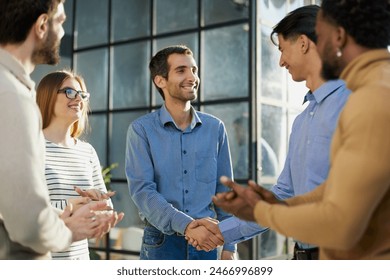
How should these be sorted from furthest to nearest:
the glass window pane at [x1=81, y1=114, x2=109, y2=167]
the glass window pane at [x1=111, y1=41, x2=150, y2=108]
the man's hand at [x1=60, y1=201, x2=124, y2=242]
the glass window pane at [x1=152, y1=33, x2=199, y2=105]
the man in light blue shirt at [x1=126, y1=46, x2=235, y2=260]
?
the glass window pane at [x1=81, y1=114, x2=109, y2=167] < the glass window pane at [x1=111, y1=41, x2=150, y2=108] < the glass window pane at [x1=152, y1=33, x2=199, y2=105] < the man in light blue shirt at [x1=126, y1=46, x2=235, y2=260] < the man's hand at [x1=60, y1=201, x2=124, y2=242]

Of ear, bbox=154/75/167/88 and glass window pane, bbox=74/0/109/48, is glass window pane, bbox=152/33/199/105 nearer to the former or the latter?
glass window pane, bbox=74/0/109/48

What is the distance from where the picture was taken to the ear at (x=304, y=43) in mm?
1047

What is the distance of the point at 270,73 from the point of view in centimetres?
226

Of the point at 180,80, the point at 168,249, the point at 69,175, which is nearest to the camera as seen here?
the point at 69,175

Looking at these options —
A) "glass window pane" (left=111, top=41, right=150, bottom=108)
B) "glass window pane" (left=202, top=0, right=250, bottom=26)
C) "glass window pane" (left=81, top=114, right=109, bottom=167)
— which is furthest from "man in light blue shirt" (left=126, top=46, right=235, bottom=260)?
"glass window pane" (left=81, top=114, right=109, bottom=167)

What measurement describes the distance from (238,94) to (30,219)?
171 centimetres

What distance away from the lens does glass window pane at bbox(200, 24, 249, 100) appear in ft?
7.45

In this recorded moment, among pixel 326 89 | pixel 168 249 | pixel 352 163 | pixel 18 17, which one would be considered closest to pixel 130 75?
pixel 168 249

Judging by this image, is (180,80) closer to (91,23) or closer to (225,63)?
(225,63)

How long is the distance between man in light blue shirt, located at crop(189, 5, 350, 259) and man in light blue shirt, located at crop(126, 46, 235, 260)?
273mm

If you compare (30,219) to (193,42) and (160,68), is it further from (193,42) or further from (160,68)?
(193,42)

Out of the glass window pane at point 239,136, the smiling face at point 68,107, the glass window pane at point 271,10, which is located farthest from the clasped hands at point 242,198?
the glass window pane at point 271,10

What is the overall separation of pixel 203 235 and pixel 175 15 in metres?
1.57
